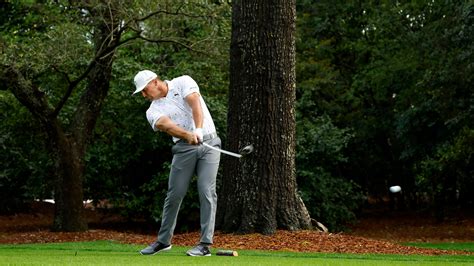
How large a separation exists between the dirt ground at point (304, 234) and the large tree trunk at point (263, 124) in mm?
402

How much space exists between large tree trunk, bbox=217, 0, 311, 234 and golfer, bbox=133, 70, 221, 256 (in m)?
3.69

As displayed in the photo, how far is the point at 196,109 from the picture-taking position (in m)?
9.95

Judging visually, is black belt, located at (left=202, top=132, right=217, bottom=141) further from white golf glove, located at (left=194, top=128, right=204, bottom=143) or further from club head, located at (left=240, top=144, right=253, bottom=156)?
club head, located at (left=240, top=144, right=253, bottom=156)

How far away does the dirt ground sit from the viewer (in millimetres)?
12984

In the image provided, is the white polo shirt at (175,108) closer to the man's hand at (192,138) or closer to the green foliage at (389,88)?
the man's hand at (192,138)

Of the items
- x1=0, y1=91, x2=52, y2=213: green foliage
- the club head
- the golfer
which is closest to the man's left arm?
the golfer

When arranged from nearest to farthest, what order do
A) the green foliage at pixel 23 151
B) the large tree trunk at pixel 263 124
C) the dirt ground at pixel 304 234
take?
the dirt ground at pixel 304 234
the large tree trunk at pixel 263 124
the green foliage at pixel 23 151

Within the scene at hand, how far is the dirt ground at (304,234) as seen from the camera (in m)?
13.0

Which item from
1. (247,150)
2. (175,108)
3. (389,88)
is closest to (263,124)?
(247,150)

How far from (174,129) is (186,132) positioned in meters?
0.14

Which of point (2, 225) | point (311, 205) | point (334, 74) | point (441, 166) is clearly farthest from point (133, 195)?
point (334, 74)

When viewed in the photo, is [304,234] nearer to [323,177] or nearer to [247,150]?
[247,150]

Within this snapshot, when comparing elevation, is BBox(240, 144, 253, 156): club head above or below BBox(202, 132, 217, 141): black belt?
above

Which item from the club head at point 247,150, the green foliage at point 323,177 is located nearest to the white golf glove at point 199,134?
the club head at point 247,150
